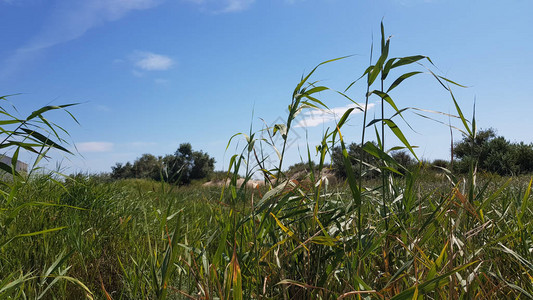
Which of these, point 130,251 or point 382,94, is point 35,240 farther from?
point 382,94

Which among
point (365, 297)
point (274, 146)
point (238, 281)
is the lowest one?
point (365, 297)

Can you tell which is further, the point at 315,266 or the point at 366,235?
the point at 315,266

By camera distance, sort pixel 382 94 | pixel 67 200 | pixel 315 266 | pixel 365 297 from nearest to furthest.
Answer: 1. pixel 365 297
2. pixel 382 94
3. pixel 315 266
4. pixel 67 200

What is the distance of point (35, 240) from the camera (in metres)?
2.43

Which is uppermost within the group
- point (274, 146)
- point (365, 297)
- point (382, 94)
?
point (382, 94)

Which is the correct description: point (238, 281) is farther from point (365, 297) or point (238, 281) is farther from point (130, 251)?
point (130, 251)

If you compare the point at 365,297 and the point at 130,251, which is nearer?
the point at 365,297

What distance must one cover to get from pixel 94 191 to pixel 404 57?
11.5 feet

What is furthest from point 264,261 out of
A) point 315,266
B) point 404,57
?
point 404,57

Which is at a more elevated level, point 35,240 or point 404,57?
point 404,57

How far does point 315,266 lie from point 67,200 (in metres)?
3.09

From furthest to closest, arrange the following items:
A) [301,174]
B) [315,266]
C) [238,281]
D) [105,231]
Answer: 1. [105,231]
2. [301,174]
3. [315,266]
4. [238,281]

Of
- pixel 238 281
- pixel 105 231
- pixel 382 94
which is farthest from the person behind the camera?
pixel 105 231

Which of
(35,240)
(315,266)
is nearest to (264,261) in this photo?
(315,266)
